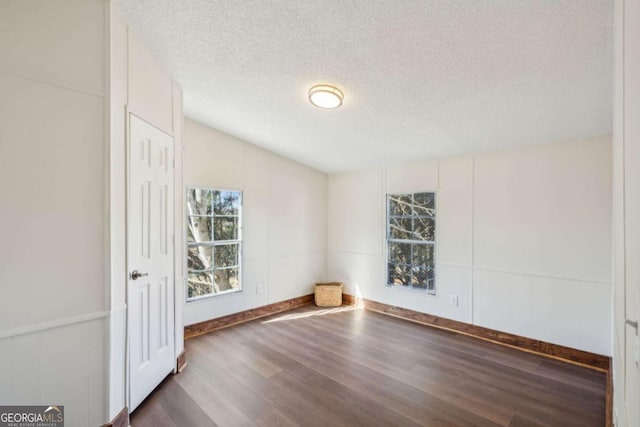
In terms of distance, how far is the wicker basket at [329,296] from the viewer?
4523mm

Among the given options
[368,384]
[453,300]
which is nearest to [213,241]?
[368,384]

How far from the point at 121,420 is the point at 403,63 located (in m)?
2.94

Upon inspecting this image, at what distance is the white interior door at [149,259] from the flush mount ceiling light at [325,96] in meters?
1.29

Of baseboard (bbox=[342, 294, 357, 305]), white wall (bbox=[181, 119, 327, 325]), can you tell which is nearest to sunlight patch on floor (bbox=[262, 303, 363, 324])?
baseboard (bbox=[342, 294, 357, 305])

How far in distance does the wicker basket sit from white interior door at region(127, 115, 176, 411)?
2.38 m

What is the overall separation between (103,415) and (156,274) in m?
0.92

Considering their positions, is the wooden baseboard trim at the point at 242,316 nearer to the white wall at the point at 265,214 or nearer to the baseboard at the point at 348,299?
the white wall at the point at 265,214

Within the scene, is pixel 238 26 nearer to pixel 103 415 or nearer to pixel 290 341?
pixel 103 415

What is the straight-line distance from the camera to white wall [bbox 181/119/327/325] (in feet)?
11.7

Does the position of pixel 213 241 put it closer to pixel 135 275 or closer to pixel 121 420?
pixel 135 275

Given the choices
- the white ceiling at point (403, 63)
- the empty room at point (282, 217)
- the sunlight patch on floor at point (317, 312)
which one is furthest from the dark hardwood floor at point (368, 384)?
the white ceiling at point (403, 63)

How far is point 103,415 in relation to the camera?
1728mm

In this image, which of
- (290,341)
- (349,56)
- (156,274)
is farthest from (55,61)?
(290,341)

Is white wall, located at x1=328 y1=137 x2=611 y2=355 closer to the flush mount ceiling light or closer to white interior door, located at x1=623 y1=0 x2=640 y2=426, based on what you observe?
the flush mount ceiling light
